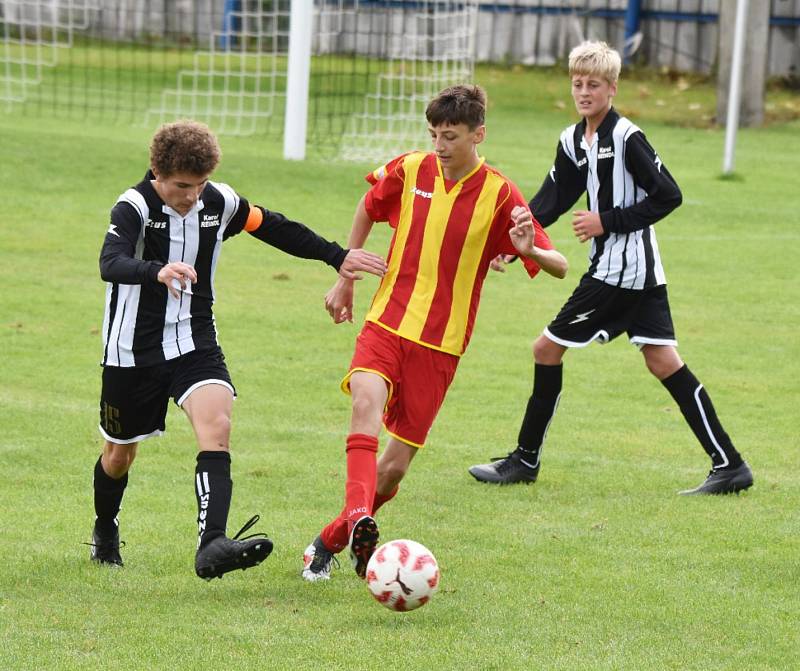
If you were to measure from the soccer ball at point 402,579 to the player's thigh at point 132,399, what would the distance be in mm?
1081

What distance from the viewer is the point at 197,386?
534 cm

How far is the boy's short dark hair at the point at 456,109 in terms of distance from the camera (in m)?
5.65

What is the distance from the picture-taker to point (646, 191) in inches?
280

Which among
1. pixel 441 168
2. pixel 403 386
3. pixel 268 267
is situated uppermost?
pixel 441 168

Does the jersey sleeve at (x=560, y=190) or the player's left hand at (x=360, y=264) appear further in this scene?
the jersey sleeve at (x=560, y=190)

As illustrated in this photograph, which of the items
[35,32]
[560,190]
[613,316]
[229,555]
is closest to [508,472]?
[613,316]

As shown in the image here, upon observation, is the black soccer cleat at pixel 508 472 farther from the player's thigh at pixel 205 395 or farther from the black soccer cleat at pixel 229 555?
the black soccer cleat at pixel 229 555

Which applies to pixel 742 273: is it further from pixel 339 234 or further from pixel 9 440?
pixel 9 440

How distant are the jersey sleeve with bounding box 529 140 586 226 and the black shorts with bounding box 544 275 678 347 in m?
0.39

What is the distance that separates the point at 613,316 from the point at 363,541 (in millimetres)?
2595

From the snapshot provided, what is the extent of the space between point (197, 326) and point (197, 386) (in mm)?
277

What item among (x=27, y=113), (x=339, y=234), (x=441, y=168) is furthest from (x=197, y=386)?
(x=27, y=113)

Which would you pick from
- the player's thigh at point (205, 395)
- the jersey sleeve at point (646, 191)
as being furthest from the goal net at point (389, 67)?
the player's thigh at point (205, 395)

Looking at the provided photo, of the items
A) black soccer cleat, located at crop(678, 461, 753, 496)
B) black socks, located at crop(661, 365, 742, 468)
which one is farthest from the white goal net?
black soccer cleat, located at crop(678, 461, 753, 496)
